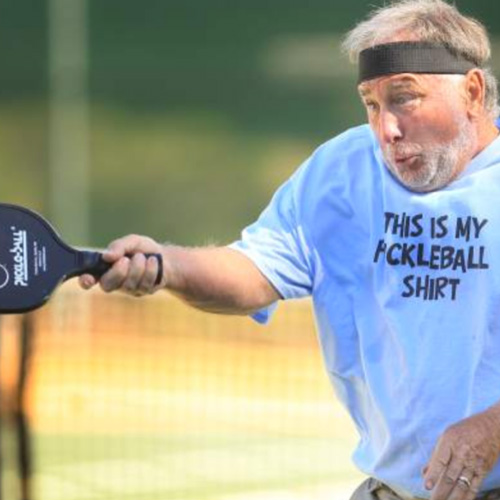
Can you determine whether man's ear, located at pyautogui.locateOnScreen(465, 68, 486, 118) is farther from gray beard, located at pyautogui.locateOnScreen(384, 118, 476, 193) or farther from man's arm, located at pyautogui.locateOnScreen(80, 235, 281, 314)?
man's arm, located at pyautogui.locateOnScreen(80, 235, 281, 314)

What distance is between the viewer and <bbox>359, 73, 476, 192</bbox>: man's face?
4.88 meters

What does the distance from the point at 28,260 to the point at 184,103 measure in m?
13.3

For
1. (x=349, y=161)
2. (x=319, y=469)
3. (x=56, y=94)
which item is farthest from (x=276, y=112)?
(x=349, y=161)

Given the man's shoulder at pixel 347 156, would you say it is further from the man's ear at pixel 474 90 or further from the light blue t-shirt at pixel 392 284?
the man's ear at pixel 474 90

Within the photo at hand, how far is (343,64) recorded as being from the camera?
17750mm

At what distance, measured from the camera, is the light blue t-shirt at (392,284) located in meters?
4.77

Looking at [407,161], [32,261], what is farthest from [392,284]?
[32,261]

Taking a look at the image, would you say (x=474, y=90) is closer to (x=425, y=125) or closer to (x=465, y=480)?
(x=425, y=125)

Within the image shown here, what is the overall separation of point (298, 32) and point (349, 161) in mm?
12724

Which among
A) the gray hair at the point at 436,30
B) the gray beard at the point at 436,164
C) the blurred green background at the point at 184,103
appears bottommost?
the gray beard at the point at 436,164

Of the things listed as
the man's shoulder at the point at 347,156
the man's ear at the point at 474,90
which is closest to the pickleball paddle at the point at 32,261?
the man's shoulder at the point at 347,156

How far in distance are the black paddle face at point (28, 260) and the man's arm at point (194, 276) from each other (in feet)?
0.29

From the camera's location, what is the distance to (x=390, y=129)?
15.9 feet

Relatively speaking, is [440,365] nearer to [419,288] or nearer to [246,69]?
[419,288]
